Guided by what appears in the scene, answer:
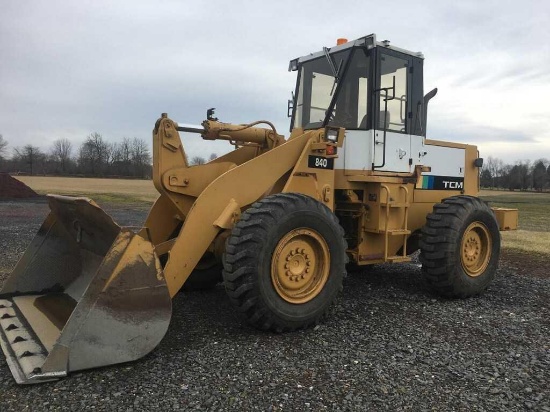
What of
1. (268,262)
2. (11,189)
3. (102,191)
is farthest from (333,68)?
(102,191)

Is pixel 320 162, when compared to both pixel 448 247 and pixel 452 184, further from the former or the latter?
pixel 452 184

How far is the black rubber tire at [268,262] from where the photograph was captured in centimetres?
432

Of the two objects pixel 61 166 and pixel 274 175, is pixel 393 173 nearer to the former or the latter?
pixel 274 175

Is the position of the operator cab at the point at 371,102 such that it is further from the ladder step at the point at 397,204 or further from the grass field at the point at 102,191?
the grass field at the point at 102,191

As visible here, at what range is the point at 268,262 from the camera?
4.45 metres

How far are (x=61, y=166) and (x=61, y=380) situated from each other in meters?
88.7

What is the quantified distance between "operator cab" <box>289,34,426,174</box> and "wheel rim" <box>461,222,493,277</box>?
3.96 ft

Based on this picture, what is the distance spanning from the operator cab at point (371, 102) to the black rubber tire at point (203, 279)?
2.10m

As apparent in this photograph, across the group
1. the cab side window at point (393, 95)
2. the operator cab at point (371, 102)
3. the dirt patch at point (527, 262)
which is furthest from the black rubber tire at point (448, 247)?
the dirt patch at point (527, 262)

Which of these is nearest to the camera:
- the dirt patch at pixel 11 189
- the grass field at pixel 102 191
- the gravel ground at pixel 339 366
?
the gravel ground at pixel 339 366

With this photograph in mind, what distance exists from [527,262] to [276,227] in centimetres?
770

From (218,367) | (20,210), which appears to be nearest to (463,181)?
(218,367)

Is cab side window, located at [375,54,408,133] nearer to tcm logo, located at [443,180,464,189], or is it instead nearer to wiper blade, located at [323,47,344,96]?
wiper blade, located at [323,47,344,96]

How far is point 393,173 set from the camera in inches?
246
